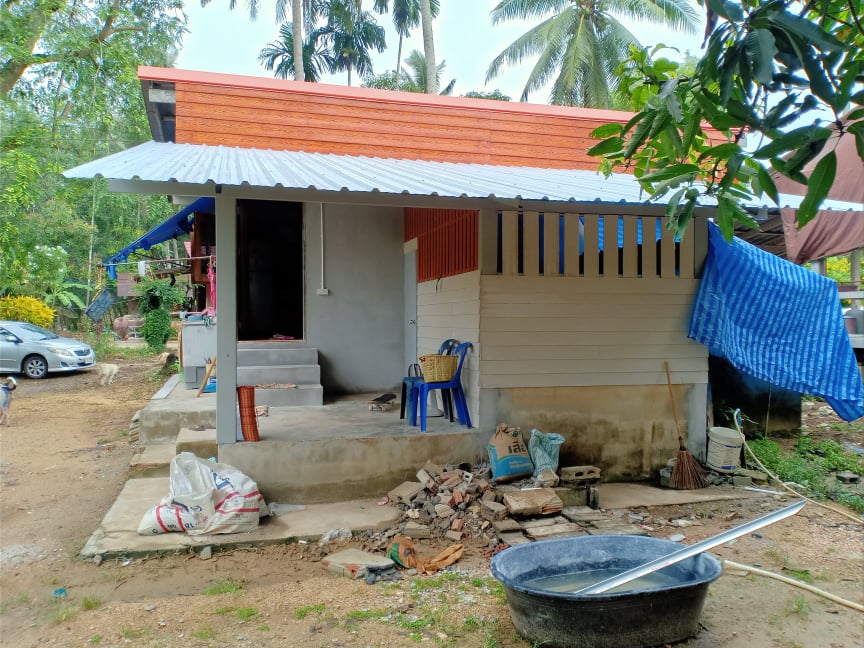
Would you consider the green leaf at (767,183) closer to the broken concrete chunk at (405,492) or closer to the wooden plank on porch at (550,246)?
the wooden plank on porch at (550,246)

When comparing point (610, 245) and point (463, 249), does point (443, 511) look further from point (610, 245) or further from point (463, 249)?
point (610, 245)

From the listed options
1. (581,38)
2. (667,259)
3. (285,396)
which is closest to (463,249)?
(667,259)

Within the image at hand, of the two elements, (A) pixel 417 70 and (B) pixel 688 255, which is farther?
(A) pixel 417 70

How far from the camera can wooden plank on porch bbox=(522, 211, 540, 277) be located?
5.95m

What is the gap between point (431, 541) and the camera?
4777 mm

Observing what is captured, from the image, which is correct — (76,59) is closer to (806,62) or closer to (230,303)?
(230,303)

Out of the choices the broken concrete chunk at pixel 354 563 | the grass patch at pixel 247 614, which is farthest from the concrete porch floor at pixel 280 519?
the grass patch at pixel 247 614

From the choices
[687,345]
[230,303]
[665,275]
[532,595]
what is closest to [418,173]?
[230,303]

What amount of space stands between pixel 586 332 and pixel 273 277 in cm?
787

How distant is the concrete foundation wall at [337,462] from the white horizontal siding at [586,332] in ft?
2.53

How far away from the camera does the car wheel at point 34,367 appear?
47.1 ft

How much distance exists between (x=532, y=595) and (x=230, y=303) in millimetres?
3532

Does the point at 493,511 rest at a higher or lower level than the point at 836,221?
lower

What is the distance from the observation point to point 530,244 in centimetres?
596
